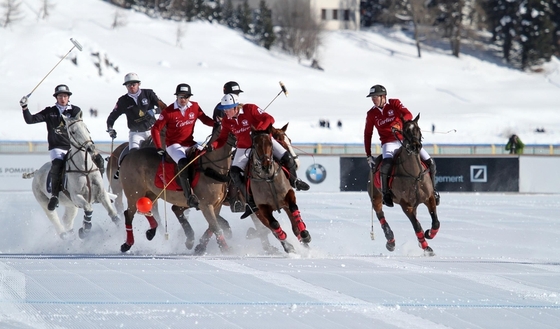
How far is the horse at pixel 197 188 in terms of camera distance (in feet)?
38.7

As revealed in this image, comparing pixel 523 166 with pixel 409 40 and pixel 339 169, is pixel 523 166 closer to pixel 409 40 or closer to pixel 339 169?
pixel 339 169

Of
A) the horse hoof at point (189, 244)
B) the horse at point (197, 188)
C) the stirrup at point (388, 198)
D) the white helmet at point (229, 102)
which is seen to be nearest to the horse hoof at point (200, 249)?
the horse at point (197, 188)

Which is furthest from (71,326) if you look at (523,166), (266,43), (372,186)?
(266,43)

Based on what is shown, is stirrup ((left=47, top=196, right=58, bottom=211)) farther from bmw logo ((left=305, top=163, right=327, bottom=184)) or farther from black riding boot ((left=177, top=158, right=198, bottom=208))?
bmw logo ((left=305, top=163, right=327, bottom=184))

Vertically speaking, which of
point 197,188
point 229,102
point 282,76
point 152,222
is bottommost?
point 152,222

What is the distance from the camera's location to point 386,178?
12.6m

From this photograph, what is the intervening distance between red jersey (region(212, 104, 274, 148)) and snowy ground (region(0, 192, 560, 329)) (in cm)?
139

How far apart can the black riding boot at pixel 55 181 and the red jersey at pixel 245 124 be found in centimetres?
301

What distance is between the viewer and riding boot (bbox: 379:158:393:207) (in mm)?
12486

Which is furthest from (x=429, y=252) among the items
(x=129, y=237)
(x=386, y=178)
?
(x=129, y=237)

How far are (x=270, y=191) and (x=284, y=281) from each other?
7.47 ft

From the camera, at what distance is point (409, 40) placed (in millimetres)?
84500

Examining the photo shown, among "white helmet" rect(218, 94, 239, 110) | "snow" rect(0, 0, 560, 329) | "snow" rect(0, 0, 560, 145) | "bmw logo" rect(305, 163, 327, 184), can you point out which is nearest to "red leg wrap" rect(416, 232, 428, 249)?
"snow" rect(0, 0, 560, 329)

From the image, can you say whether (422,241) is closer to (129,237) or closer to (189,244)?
(189,244)
